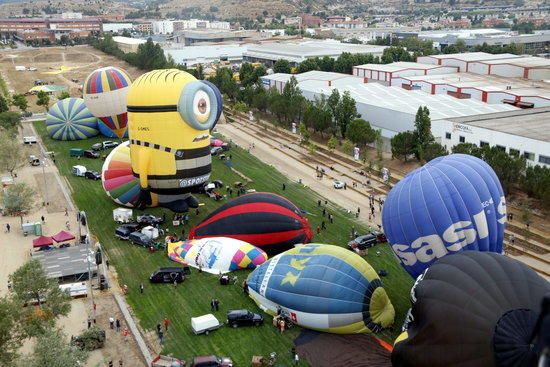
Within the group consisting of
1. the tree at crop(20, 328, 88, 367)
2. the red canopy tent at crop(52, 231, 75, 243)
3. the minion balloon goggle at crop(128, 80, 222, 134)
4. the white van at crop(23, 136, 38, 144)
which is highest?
the minion balloon goggle at crop(128, 80, 222, 134)

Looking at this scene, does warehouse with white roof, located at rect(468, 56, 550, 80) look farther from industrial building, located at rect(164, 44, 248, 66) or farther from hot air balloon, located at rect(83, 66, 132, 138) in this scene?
industrial building, located at rect(164, 44, 248, 66)

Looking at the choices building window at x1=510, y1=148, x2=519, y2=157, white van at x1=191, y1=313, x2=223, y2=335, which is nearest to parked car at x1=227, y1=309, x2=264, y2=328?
white van at x1=191, y1=313, x2=223, y2=335

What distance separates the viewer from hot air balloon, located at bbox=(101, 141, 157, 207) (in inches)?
1578

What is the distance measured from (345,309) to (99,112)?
40747mm

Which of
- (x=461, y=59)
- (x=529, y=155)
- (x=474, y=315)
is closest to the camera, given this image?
(x=474, y=315)

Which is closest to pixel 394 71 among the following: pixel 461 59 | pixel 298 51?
pixel 461 59

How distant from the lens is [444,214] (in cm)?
2409

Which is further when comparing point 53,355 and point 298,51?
point 298,51

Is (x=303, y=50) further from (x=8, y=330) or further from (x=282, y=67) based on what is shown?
(x=8, y=330)

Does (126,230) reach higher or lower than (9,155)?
lower

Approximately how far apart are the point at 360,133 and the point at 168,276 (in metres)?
31.7

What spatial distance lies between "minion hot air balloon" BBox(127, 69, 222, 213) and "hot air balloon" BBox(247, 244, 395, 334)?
12541 millimetres

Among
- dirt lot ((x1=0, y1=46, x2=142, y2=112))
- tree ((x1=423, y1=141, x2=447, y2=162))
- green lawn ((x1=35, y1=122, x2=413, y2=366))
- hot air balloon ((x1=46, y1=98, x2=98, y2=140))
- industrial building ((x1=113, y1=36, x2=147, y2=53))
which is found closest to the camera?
green lawn ((x1=35, y1=122, x2=413, y2=366))

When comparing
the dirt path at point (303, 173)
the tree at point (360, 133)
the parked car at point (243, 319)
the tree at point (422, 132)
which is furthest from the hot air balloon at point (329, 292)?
the tree at point (360, 133)
